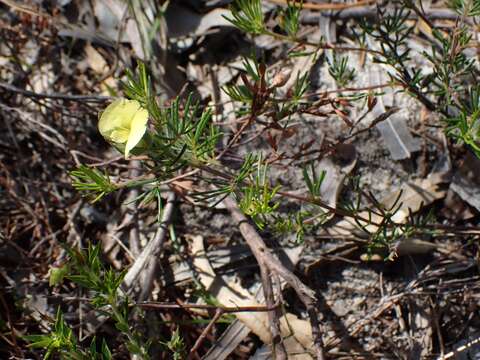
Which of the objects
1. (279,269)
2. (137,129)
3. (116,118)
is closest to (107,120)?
(116,118)

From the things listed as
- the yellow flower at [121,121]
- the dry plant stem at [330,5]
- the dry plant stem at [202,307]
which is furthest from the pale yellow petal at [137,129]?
the dry plant stem at [330,5]

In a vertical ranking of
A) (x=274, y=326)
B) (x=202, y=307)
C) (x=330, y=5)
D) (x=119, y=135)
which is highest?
(x=330, y=5)

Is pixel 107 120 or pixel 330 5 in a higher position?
pixel 330 5

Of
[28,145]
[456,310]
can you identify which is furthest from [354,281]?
[28,145]

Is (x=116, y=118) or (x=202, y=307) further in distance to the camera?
(x=202, y=307)

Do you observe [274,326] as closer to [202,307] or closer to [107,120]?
[202,307]

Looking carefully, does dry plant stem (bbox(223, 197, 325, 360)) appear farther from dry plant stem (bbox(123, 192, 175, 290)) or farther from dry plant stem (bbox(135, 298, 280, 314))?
dry plant stem (bbox(123, 192, 175, 290))

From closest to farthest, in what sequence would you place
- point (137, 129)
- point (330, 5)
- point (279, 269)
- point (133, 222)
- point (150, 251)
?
point (137, 129) < point (279, 269) < point (150, 251) < point (133, 222) < point (330, 5)

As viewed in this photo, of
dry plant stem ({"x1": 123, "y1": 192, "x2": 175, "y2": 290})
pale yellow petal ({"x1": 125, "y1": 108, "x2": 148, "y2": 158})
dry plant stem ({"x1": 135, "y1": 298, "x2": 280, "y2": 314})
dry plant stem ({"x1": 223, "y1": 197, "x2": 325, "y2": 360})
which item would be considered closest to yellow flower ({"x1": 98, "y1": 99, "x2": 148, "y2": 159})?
pale yellow petal ({"x1": 125, "y1": 108, "x2": 148, "y2": 158})
